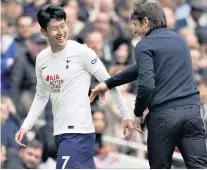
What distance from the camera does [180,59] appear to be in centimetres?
902

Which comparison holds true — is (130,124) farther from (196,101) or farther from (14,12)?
(14,12)

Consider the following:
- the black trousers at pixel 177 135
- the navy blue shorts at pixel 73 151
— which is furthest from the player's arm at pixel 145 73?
the navy blue shorts at pixel 73 151

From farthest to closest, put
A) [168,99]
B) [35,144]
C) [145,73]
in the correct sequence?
[35,144] < [168,99] < [145,73]

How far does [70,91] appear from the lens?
9.30 metres

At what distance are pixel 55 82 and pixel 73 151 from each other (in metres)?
0.68

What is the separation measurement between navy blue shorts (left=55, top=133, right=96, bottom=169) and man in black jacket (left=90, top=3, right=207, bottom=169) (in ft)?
2.02

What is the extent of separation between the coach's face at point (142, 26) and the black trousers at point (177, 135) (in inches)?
29.3

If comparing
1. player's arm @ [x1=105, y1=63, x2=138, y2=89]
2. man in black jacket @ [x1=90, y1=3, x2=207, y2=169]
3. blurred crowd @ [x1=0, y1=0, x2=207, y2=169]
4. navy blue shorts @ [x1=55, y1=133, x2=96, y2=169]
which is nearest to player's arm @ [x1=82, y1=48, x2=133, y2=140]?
player's arm @ [x1=105, y1=63, x2=138, y2=89]

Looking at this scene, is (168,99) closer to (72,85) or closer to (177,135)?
(177,135)

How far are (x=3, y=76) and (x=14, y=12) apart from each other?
1.44 m

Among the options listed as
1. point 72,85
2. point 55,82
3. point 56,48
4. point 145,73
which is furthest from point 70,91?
point 145,73

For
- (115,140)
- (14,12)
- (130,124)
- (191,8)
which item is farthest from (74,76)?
(191,8)

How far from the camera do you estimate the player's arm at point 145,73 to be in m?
8.77

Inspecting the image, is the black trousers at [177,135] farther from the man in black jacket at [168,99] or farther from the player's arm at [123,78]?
the player's arm at [123,78]
